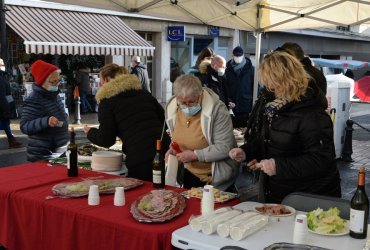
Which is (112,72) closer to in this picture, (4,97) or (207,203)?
(207,203)

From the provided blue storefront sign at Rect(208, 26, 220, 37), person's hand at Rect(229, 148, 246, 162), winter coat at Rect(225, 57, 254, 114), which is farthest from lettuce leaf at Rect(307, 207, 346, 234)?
blue storefront sign at Rect(208, 26, 220, 37)

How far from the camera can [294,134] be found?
9.93 ft

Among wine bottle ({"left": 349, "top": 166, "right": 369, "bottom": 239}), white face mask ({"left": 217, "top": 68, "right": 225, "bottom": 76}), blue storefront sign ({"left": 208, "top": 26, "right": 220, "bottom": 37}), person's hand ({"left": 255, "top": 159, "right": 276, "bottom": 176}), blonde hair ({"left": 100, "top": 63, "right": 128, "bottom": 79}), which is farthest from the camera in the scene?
blue storefront sign ({"left": 208, "top": 26, "right": 220, "bottom": 37})

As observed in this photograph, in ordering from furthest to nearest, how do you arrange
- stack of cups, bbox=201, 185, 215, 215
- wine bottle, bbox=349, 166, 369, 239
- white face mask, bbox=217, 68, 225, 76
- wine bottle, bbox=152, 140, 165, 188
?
white face mask, bbox=217, 68, 225, 76
wine bottle, bbox=152, 140, 165, 188
stack of cups, bbox=201, 185, 215, 215
wine bottle, bbox=349, 166, 369, 239

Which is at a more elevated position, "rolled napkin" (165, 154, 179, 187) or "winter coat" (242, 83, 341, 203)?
"winter coat" (242, 83, 341, 203)

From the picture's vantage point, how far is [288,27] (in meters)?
7.12

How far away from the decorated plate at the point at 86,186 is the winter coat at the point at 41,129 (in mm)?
1398

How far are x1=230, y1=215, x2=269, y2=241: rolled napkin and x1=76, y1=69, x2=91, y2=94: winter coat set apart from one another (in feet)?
43.4

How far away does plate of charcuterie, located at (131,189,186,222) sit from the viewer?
8.48 feet

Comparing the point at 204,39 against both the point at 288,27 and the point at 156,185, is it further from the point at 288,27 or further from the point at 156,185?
the point at 156,185

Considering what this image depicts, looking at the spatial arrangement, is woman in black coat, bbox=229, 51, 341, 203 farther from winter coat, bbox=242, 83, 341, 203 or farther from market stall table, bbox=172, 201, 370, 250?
market stall table, bbox=172, 201, 370, 250

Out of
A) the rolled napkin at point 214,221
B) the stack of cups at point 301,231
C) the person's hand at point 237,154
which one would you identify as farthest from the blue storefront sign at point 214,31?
the stack of cups at point 301,231

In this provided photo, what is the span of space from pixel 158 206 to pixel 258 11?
4.81m

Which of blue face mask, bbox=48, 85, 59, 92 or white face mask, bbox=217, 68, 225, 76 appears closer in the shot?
blue face mask, bbox=48, 85, 59, 92
